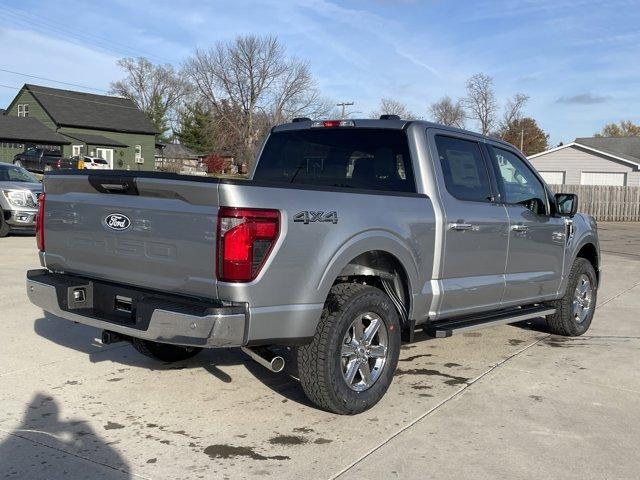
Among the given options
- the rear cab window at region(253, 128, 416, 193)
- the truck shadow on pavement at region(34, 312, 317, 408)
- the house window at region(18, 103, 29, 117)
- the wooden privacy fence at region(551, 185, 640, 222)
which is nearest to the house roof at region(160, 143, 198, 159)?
the house window at region(18, 103, 29, 117)

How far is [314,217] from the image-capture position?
153 inches

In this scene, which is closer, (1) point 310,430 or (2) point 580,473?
(2) point 580,473

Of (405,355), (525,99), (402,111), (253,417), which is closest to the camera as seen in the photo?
(253,417)

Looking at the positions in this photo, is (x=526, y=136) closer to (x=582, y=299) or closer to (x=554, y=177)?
(x=554, y=177)

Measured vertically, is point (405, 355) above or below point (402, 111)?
below

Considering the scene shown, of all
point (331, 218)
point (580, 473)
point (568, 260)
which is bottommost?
point (580, 473)

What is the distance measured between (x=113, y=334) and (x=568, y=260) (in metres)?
4.52

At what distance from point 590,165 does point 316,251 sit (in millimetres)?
37984

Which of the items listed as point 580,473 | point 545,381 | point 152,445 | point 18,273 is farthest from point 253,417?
point 18,273

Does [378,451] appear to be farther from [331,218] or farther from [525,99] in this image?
[525,99]

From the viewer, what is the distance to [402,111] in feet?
235

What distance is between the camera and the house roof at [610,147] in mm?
37156

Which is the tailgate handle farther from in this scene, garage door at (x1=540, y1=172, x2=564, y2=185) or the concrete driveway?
garage door at (x1=540, y1=172, x2=564, y2=185)

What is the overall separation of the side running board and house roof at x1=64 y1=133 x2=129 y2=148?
165 ft
